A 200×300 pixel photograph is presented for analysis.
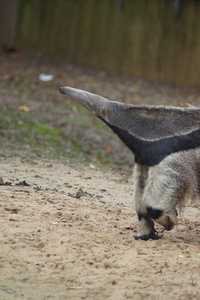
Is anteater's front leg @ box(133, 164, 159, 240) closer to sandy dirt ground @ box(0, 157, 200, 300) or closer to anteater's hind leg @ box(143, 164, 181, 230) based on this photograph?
sandy dirt ground @ box(0, 157, 200, 300)

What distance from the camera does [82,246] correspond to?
181 inches

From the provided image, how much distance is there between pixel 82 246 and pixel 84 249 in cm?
7

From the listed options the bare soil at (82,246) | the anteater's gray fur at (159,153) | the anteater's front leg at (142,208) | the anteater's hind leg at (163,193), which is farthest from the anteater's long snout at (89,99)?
the bare soil at (82,246)

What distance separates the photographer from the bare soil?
3852 mm

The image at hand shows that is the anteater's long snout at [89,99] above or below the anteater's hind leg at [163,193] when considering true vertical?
above

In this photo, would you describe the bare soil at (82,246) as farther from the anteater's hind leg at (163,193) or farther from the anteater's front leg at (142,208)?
the anteater's hind leg at (163,193)

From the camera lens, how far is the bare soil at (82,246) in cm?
385

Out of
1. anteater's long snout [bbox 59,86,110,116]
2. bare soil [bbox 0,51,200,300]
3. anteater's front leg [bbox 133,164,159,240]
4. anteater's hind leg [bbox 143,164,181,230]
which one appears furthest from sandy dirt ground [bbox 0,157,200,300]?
anteater's long snout [bbox 59,86,110,116]

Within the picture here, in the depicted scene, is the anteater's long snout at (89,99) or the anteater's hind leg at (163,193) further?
the anteater's long snout at (89,99)

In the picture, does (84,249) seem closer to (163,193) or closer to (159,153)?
(163,193)

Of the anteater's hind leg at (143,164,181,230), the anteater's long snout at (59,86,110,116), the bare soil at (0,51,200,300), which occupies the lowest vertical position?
the bare soil at (0,51,200,300)

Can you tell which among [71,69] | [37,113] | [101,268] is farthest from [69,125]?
[101,268]

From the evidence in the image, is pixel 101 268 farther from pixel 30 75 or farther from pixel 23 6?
pixel 23 6

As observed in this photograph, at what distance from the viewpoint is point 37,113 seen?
11328mm
